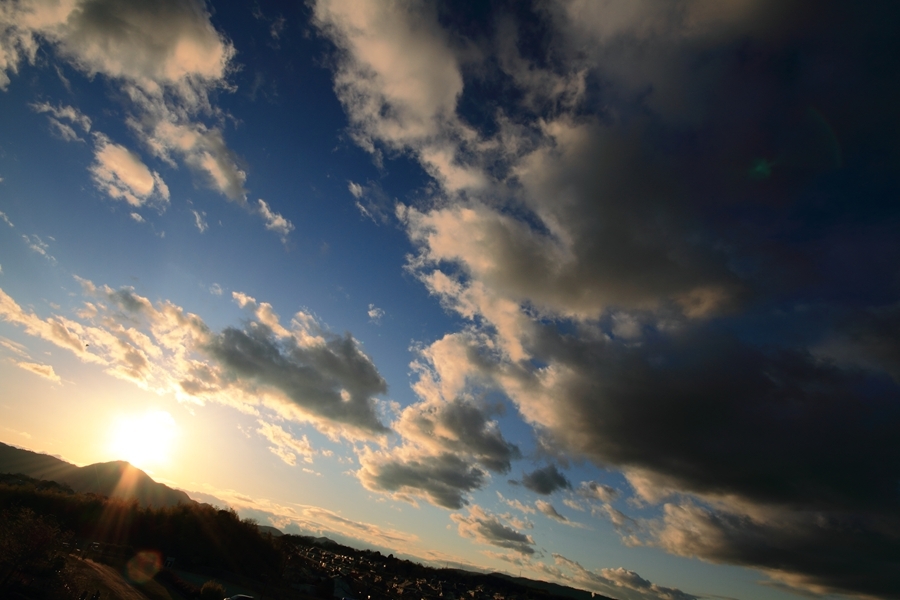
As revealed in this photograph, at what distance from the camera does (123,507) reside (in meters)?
71.9

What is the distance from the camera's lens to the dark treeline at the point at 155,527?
66531mm

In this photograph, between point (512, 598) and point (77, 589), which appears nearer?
point (77, 589)

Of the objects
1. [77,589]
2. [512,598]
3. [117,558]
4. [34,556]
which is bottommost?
[512,598]

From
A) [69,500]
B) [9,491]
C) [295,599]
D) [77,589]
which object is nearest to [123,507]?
[69,500]

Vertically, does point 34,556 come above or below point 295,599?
above

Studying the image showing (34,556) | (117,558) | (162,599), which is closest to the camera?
(34,556)

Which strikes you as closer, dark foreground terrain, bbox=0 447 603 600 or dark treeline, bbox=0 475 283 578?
dark foreground terrain, bbox=0 447 603 600

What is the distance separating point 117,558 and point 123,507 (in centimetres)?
2304

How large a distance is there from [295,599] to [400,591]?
222 ft

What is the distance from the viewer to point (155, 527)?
227 feet

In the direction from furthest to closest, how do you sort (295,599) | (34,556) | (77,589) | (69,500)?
1. (69,500)
2. (295,599)
3. (77,589)
4. (34,556)

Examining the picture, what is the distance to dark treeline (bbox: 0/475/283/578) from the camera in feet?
218

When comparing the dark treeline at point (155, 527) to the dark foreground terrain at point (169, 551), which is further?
the dark treeline at point (155, 527)

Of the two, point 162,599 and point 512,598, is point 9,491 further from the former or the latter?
point 512,598
